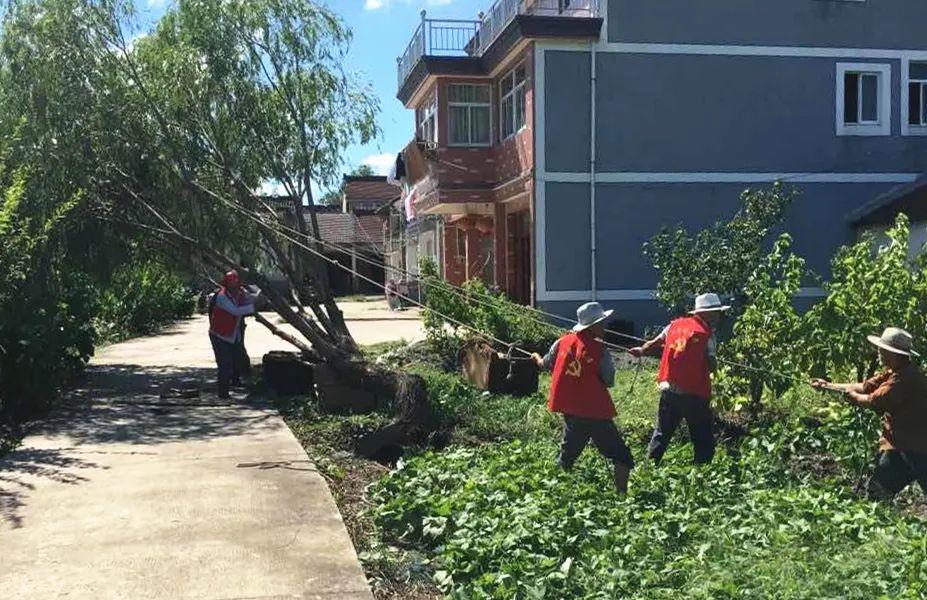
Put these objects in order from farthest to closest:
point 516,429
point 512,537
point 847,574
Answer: point 516,429
point 512,537
point 847,574

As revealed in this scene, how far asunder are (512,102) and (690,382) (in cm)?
1415

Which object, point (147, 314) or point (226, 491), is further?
point (147, 314)

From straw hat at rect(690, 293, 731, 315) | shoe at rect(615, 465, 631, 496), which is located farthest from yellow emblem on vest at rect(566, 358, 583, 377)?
straw hat at rect(690, 293, 731, 315)

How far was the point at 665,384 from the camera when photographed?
6.93 meters

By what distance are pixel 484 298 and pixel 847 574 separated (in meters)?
8.77

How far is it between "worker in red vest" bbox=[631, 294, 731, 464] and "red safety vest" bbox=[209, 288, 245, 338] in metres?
6.06

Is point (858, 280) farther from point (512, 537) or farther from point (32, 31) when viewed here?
point (32, 31)

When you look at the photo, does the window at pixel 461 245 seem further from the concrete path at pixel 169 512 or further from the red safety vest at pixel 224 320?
the concrete path at pixel 169 512

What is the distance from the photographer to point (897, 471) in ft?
19.2

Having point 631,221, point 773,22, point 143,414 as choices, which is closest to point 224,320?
point 143,414

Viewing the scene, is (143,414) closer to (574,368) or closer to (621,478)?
(574,368)

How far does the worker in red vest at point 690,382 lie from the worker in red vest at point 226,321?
6049 mm

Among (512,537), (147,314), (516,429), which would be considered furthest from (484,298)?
(147,314)

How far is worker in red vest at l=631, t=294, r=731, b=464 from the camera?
6.88 meters
